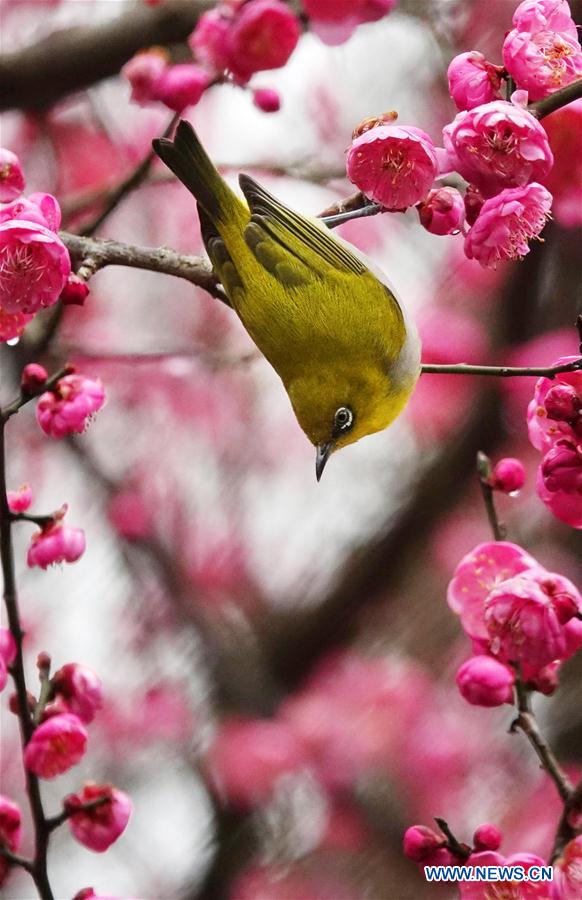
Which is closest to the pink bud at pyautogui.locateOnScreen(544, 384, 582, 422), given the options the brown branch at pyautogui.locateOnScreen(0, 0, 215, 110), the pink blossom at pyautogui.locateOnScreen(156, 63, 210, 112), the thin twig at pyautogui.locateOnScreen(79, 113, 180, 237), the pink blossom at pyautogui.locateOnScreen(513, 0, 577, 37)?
the pink blossom at pyautogui.locateOnScreen(513, 0, 577, 37)

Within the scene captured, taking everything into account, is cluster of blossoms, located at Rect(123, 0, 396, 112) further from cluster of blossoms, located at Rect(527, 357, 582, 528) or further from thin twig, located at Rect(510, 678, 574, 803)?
thin twig, located at Rect(510, 678, 574, 803)

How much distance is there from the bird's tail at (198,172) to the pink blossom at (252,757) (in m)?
2.42

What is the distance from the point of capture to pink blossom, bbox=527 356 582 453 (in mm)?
1627

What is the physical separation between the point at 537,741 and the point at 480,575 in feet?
1.30

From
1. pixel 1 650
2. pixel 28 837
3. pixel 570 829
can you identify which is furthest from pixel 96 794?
pixel 28 837

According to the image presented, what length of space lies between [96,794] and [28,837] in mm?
2700

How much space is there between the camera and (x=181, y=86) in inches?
95.7

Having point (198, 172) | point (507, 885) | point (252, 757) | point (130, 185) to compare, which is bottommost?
point (252, 757)

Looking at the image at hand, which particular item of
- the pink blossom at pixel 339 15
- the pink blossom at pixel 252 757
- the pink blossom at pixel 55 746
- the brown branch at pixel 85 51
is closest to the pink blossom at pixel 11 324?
the pink blossom at pixel 55 746

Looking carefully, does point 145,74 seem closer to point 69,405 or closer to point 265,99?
point 265,99

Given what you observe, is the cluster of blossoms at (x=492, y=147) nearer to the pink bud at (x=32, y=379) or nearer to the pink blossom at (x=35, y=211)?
the pink blossom at (x=35, y=211)

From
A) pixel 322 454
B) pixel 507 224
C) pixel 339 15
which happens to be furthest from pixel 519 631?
pixel 339 15

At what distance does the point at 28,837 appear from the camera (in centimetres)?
423

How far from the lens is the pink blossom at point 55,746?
5.70 ft
